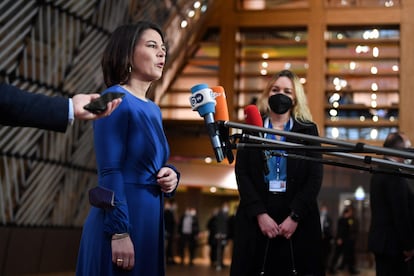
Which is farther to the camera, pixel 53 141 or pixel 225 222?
pixel 225 222

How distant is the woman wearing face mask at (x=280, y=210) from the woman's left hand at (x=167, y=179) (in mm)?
906

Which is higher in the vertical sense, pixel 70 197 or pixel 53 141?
pixel 53 141

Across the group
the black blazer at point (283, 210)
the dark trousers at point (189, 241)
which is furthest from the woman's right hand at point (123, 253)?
the dark trousers at point (189, 241)

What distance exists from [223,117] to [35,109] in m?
0.95

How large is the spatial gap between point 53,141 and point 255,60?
6.83 metres

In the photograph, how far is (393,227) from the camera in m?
5.30

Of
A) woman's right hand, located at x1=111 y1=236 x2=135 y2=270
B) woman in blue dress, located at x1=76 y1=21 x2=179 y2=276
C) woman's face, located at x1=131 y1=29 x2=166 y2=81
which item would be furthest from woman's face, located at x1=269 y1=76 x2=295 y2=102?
woman's right hand, located at x1=111 y1=236 x2=135 y2=270

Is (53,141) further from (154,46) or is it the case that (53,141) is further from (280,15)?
(154,46)

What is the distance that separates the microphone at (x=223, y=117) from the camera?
2613mm

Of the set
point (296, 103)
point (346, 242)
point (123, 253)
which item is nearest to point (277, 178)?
point (296, 103)

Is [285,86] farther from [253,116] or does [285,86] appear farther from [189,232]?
[189,232]

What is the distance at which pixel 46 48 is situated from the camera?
10930 millimetres

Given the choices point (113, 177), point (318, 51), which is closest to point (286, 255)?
point (113, 177)

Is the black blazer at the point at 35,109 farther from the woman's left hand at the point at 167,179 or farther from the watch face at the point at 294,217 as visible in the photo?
the watch face at the point at 294,217
